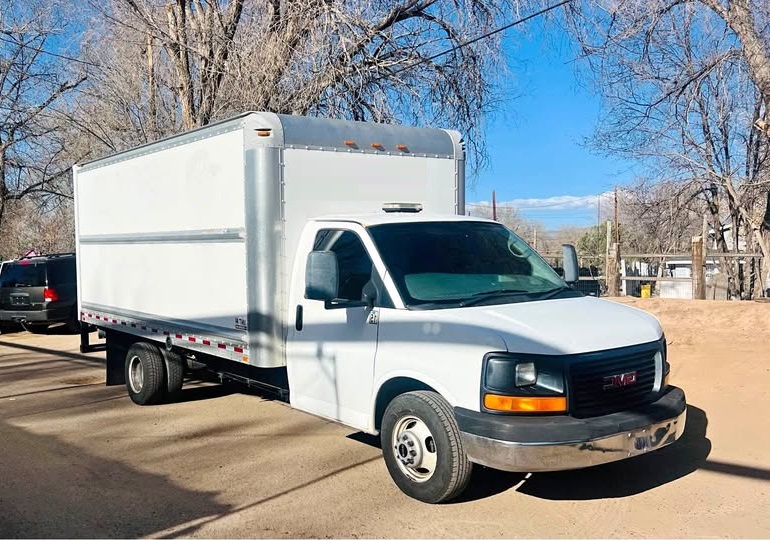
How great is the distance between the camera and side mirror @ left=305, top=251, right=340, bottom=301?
5.54m

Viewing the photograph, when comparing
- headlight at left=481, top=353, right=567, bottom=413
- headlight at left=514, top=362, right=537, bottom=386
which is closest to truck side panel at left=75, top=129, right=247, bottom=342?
headlight at left=481, top=353, right=567, bottom=413

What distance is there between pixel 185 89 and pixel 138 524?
12531 mm

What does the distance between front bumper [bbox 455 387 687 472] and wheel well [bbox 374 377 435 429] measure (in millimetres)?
563

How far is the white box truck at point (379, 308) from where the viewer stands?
15.2ft

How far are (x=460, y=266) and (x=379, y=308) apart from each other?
2.60 ft

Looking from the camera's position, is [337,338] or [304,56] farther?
[304,56]

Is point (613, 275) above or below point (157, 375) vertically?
above

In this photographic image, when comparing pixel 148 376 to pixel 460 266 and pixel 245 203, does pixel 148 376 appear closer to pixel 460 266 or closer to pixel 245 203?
pixel 245 203

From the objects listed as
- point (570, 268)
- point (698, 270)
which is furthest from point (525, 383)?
point (698, 270)

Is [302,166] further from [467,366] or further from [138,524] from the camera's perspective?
[138,524]

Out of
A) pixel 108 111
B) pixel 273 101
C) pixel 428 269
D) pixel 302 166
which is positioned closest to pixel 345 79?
pixel 273 101

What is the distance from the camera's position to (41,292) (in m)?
16.8

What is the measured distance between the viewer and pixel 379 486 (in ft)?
18.3

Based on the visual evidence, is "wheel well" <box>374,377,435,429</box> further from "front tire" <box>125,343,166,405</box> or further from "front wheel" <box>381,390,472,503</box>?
"front tire" <box>125,343,166,405</box>
